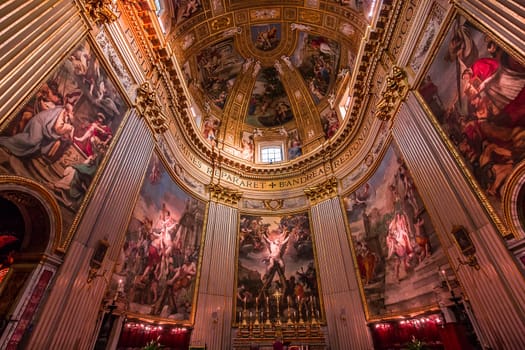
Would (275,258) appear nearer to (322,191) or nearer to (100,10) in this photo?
(322,191)

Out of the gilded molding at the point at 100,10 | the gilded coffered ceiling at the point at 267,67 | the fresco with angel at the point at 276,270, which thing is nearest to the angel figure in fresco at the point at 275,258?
the fresco with angel at the point at 276,270

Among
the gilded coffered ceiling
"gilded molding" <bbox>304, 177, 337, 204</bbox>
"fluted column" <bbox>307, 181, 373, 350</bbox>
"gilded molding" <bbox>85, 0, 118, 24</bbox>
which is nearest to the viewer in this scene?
"gilded molding" <bbox>85, 0, 118, 24</bbox>

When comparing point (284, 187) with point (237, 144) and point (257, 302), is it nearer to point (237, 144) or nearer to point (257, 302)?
point (237, 144)

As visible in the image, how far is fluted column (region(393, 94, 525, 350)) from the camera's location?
18.5ft

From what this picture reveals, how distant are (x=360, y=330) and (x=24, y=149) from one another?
1362 centimetres

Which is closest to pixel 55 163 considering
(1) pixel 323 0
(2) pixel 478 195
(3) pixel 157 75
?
(3) pixel 157 75

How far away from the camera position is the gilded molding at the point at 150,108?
1060 centimetres

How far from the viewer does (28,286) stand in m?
5.82

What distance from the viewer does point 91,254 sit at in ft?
24.2

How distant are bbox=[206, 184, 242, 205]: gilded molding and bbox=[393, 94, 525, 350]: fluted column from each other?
417 inches

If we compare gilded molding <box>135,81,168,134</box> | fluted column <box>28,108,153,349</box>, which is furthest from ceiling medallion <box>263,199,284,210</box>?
fluted column <box>28,108,153,349</box>

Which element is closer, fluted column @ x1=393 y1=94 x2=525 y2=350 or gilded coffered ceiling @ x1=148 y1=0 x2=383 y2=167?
fluted column @ x1=393 y1=94 x2=525 y2=350

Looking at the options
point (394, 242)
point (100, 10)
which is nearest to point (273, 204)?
point (394, 242)

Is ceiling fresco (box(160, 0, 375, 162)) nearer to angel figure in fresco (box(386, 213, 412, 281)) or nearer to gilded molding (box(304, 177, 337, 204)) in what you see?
gilded molding (box(304, 177, 337, 204))
